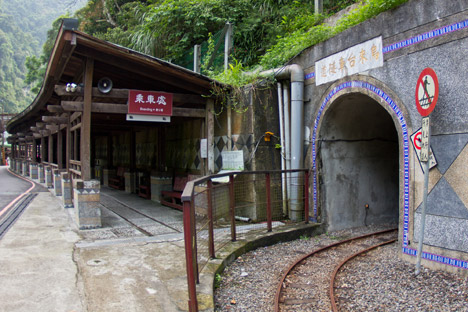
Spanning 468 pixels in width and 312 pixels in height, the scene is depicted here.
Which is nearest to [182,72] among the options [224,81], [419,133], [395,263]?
[224,81]

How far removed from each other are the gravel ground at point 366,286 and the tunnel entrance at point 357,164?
176 cm

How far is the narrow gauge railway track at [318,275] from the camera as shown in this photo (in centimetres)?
445

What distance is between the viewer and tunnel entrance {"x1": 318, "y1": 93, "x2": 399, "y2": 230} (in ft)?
25.3

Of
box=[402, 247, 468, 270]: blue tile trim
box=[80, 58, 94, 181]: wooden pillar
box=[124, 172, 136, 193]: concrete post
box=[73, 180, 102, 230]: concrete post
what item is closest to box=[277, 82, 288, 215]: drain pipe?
box=[402, 247, 468, 270]: blue tile trim

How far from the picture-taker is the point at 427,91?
4.86m

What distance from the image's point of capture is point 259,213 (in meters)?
8.30

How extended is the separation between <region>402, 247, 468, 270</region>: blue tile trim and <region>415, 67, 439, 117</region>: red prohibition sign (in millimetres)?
1918

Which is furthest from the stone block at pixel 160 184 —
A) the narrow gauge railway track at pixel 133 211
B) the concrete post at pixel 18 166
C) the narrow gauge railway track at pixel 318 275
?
the concrete post at pixel 18 166

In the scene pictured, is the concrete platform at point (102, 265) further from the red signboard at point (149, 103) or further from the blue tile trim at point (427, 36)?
the blue tile trim at point (427, 36)

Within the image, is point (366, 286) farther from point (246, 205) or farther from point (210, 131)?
point (210, 131)

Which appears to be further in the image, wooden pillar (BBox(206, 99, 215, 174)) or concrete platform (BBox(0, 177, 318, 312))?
wooden pillar (BBox(206, 99, 215, 174))

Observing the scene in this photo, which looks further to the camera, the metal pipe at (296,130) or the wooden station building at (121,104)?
the metal pipe at (296,130)

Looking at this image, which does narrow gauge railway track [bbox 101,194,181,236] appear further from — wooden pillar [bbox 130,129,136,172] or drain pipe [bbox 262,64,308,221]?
drain pipe [bbox 262,64,308,221]

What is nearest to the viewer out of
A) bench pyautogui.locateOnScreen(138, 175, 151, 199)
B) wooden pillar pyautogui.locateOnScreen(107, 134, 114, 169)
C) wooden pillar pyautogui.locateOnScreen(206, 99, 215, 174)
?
wooden pillar pyautogui.locateOnScreen(206, 99, 215, 174)
